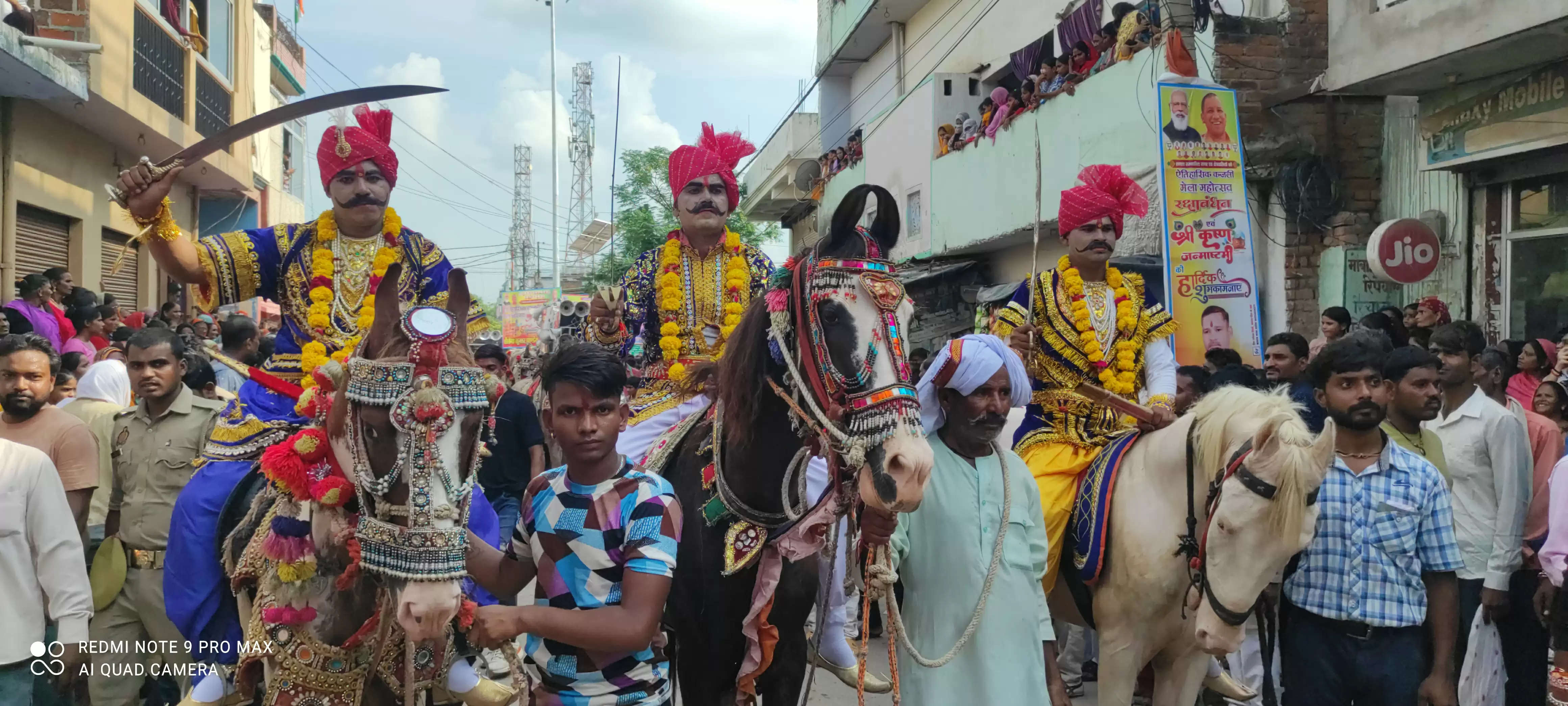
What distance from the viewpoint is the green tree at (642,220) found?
3281 centimetres

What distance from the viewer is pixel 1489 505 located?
18.0 ft

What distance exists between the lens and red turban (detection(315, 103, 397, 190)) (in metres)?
4.09

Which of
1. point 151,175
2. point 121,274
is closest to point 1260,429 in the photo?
point 151,175

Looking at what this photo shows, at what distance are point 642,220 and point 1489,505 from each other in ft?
98.2

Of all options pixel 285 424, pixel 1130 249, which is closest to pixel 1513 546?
pixel 285 424

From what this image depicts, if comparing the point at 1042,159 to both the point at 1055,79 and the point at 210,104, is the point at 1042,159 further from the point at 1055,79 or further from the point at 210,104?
the point at 210,104

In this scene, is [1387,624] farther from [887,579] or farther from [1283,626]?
[887,579]

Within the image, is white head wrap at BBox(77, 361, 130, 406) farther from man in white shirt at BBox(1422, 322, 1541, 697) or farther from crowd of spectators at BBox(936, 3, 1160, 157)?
crowd of spectators at BBox(936, 3, 1160, 157)

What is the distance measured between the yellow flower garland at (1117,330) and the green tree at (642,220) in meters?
25.4

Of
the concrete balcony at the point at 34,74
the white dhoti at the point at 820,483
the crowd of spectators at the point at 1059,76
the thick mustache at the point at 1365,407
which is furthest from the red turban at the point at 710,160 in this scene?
the concrete balcony at the point at 34,74

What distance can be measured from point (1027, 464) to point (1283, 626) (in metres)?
1.31

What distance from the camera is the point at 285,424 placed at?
381 cm

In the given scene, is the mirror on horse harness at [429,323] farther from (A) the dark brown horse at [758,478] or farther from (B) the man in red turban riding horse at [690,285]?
(B) the man in red turban riding horse at [690,285]

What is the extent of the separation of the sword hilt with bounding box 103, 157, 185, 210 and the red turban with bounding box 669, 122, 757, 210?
219 cm
